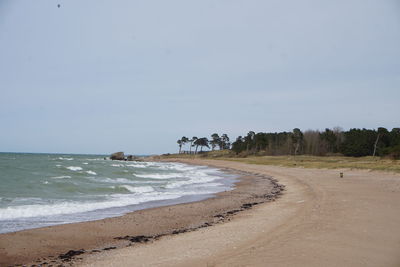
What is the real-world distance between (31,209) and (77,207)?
195cm

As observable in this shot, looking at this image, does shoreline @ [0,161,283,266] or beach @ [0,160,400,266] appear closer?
beach @ [0,160,400,266]

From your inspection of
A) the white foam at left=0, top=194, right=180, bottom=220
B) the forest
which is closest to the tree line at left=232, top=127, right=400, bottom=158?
the forest

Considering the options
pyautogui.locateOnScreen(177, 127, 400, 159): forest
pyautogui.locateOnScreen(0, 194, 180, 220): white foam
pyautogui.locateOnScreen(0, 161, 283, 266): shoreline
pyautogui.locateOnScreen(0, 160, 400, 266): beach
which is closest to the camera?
pyautogui.locateOnScreen(0, 160, 400, 266): beach

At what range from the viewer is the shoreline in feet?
27.3

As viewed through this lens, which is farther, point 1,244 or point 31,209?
point 31,209

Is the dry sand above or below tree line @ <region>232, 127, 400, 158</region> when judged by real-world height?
below

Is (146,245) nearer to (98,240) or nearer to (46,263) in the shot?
(98,240)

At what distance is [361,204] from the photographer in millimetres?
13211

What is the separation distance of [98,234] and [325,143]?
9958 cm

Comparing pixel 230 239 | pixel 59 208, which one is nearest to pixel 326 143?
pixel 59 208

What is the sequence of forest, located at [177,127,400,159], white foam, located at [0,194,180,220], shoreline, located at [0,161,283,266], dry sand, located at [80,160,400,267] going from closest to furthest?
dry sand, located at [80,160,400,267]
shoreline, located at [0,161,283,266]
white foam, located at [0,194,180,220]
forest, located at [177,127,400,159]

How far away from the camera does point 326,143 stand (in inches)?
3952

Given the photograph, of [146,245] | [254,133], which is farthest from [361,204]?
[254,133]

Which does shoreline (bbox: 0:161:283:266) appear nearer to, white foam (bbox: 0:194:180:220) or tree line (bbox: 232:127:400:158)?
white foam (bbox: 0:194:180:220)
